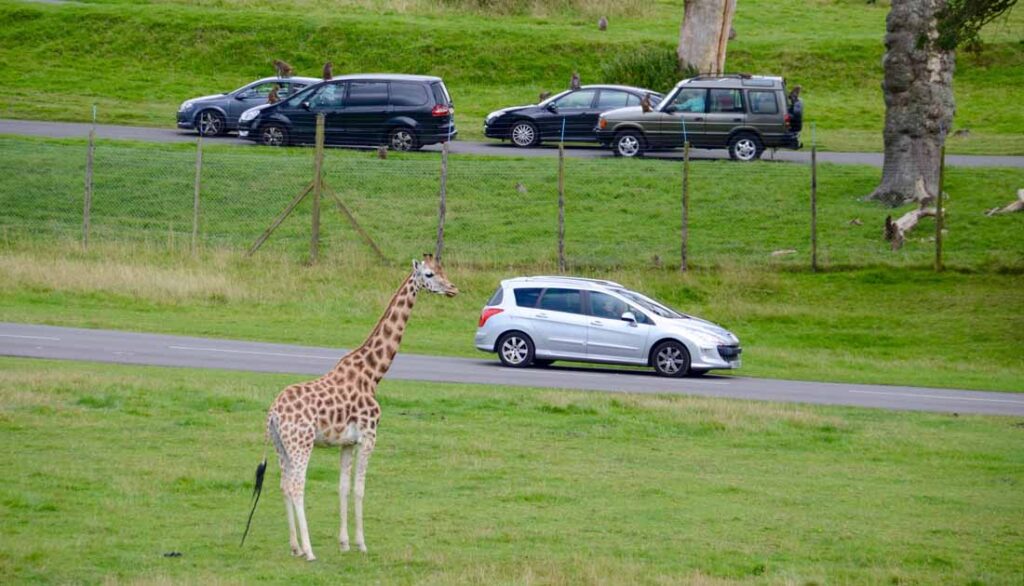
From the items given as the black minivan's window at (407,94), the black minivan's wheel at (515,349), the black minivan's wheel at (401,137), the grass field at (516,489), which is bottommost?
the grass field at (516,489)

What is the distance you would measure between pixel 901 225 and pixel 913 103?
11.0ft

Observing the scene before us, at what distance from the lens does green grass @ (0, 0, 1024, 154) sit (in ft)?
161

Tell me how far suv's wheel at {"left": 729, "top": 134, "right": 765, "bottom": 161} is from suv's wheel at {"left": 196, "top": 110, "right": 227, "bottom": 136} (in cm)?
1388

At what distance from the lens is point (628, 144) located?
3753cm

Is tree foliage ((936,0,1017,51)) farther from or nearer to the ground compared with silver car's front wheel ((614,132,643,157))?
farther from the ground

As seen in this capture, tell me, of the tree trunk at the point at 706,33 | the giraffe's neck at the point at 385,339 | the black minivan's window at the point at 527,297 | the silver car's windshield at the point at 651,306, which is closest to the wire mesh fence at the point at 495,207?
the silver car's windshield at the point at 651,306

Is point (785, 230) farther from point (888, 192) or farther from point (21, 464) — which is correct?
point (21, 464)

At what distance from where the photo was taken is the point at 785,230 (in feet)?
107

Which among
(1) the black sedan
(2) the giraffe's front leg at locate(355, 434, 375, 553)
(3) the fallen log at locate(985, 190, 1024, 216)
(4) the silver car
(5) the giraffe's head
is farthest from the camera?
(1) the black sedan

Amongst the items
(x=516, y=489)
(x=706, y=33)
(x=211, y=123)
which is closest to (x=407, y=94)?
(x=211, y=123)

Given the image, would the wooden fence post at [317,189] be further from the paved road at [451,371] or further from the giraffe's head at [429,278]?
the giraffe's head at [429,278]

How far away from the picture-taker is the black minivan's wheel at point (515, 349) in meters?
23.9

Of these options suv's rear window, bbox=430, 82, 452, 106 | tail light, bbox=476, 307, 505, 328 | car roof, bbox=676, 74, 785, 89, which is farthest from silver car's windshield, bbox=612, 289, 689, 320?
suv's rear window, bbox=430, 82, 452, 106

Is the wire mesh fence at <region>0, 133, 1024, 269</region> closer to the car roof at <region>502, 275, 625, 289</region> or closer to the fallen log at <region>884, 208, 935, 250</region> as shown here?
the fallen log at <region>884, 208, 935, 250</region>
